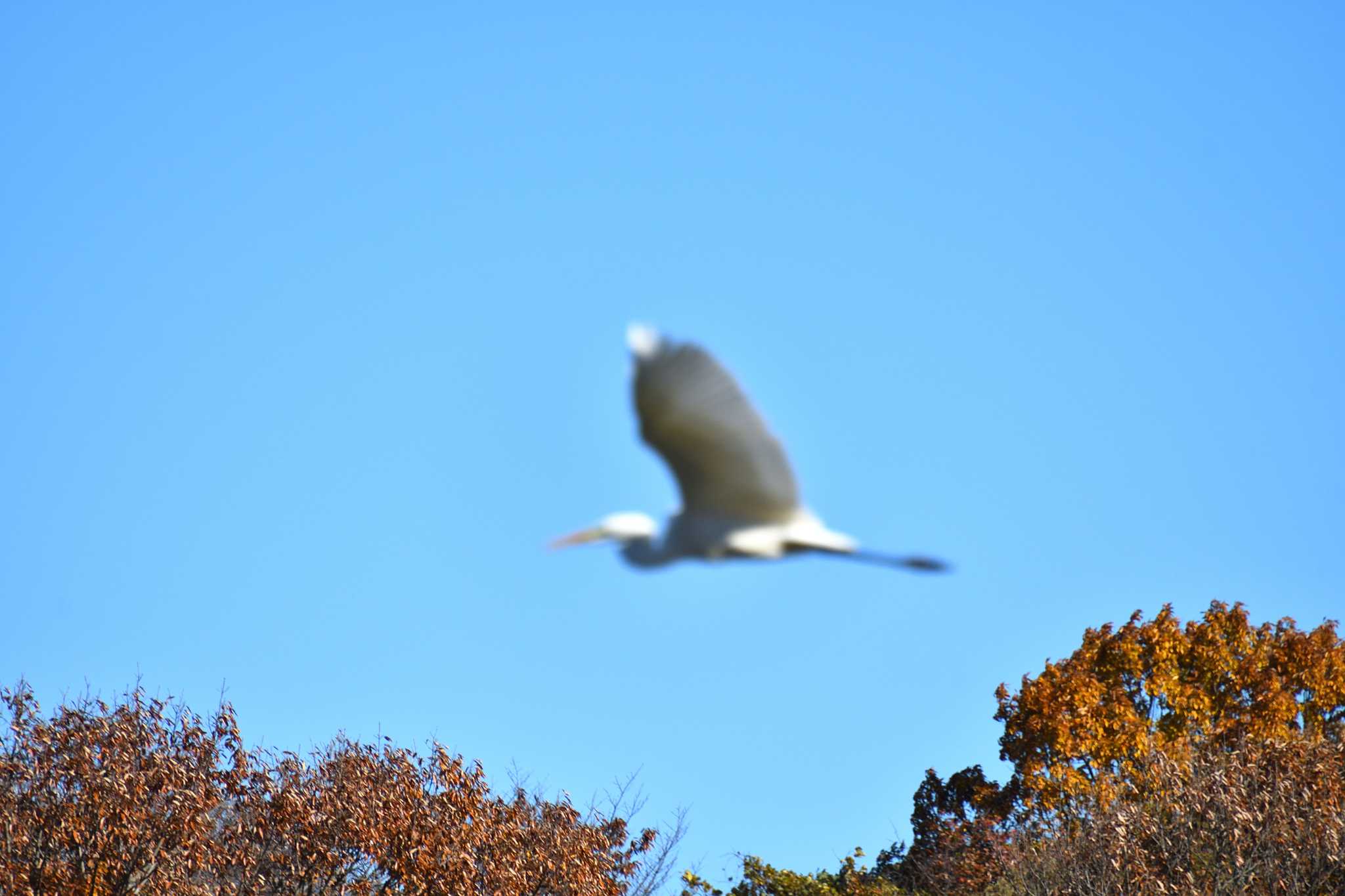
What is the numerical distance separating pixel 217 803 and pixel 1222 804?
12.3m

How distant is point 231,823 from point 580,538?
12078 millimetres

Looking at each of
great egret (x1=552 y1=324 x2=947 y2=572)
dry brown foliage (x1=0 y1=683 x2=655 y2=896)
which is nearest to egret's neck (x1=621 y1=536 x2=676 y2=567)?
great egret (x1=552 y1=324 x2=947 y2=572)

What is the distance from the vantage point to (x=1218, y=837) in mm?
21891

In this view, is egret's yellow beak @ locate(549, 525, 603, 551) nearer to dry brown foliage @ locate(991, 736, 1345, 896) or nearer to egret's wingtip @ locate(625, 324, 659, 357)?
egret's wingtip @ locate(625, 324, 659, 357)

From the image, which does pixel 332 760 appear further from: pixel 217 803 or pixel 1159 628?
Result: pixel 1159 628

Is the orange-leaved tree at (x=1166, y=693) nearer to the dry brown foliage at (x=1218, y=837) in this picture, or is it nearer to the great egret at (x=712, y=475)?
the dry brown foliage at (x=1218, y=837)

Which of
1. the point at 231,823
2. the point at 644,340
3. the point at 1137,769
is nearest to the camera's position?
the point at 644,340

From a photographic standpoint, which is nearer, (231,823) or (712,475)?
(712,475)

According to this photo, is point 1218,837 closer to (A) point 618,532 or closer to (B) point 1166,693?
(B) point 1166,693

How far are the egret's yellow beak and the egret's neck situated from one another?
0.19 m

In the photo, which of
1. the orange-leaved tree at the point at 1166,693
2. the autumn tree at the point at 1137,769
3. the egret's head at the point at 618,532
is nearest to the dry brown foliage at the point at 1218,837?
the autumn tree at the point at 1137,769

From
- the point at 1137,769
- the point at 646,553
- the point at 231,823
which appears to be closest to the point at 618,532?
the point at 646,553

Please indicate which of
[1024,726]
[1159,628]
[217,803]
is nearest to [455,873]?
[217,803]

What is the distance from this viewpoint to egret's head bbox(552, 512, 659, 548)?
9242 millimetres
